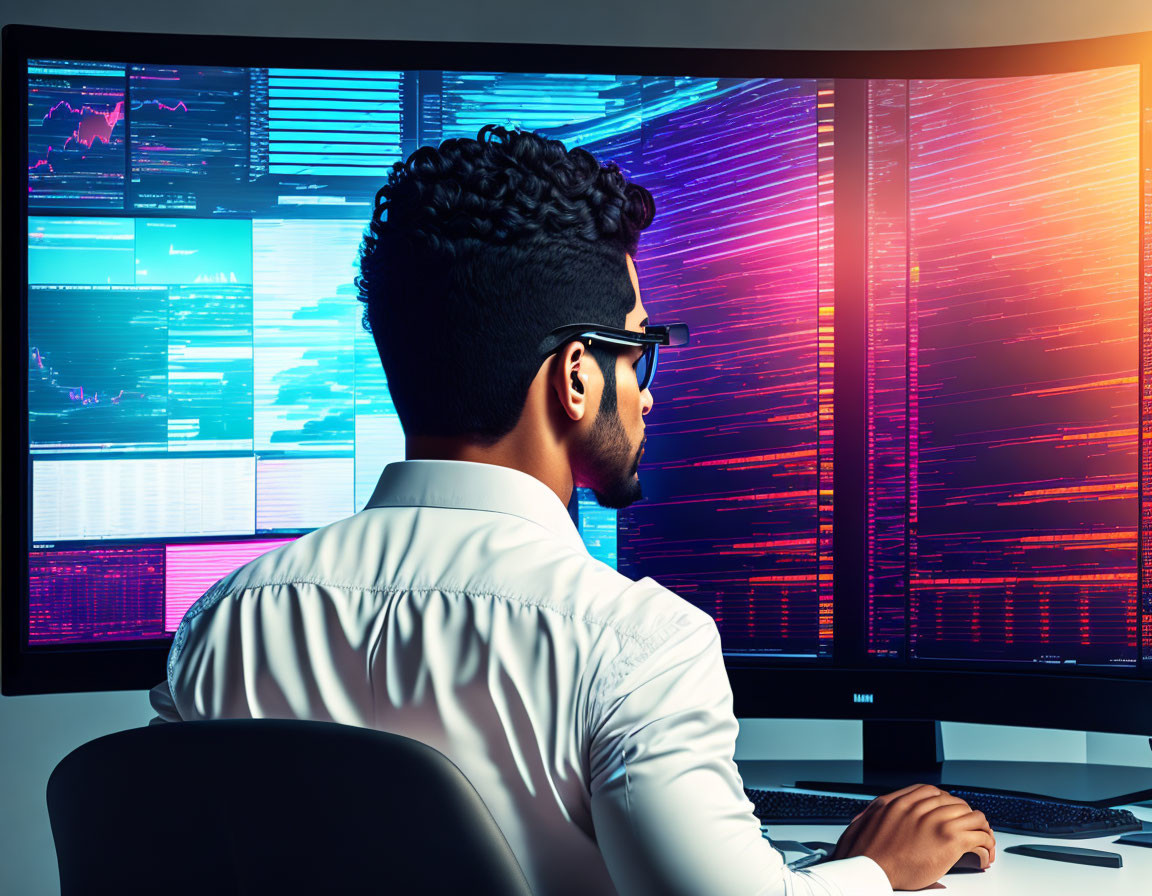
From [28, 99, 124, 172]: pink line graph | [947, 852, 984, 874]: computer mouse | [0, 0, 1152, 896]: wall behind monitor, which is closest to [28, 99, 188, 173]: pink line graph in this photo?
[28, 99, 124, 172]: pink line graph

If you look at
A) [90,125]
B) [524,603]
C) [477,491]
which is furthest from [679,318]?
[90,125]

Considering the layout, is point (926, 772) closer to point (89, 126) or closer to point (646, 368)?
point (646, 368)

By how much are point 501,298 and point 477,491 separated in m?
0.16

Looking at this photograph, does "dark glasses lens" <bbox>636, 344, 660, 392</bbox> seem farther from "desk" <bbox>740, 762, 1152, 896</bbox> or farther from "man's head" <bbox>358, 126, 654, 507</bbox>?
"desk" <bbox>740, 762, 1152, 896</bbox>

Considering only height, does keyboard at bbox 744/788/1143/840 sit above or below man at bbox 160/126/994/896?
below

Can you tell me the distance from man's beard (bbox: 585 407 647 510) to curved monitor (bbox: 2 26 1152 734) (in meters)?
0.38

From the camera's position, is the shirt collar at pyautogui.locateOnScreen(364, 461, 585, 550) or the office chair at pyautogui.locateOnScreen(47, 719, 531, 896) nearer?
the office chair at pyautogui.locateOnScreen(47, 719, 531, 896)

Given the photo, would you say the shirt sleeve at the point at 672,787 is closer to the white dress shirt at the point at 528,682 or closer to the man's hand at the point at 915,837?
the white dress shirt at the point at 528,682

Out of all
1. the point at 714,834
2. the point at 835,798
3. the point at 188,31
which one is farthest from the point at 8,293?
the point at 835,798

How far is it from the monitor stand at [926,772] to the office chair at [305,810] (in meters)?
0.84

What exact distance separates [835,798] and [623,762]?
2.25ft

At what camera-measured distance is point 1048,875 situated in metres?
0.92

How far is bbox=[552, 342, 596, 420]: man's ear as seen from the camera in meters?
0.77

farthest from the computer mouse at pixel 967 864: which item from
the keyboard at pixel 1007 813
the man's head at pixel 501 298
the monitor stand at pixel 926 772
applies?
the man's head at pixel 501 298
